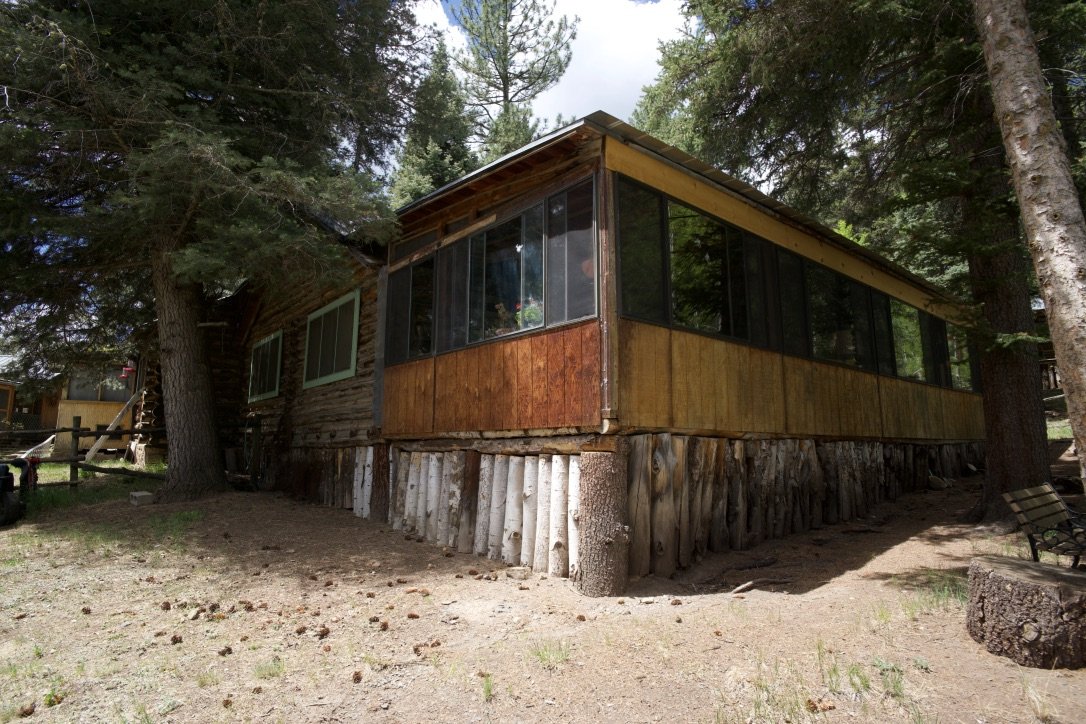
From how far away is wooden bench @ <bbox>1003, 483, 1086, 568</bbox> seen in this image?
221 inches

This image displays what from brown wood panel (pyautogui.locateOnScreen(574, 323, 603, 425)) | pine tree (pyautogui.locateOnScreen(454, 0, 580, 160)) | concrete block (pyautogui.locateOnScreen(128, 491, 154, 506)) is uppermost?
pine tree (pyautogui.locateOnScreen(454, 0, 580, 160))

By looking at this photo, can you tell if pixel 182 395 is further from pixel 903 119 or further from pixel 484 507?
pixel 903 119

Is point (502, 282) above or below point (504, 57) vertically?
below

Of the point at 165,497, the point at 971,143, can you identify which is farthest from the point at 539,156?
the point at 165,497

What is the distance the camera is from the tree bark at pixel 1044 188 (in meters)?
4.75

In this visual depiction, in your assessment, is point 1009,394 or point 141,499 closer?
point 1009,394

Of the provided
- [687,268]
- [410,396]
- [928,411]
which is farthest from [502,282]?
[928,411]

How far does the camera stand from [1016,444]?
8.20m

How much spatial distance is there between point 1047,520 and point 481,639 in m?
5.34

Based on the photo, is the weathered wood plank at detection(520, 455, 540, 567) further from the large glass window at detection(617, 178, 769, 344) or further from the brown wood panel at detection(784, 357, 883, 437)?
the brown wood panel at detection(784, 357, 883, 437)

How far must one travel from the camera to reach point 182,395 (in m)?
10.4

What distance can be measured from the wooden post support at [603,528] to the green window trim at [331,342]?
5883 mm

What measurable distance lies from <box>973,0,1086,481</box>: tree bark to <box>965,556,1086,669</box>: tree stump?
1016 millimetres

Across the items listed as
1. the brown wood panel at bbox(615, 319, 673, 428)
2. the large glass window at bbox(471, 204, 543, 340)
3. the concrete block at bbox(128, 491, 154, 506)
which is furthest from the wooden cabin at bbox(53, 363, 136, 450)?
the brown wood panel at bbox(615, 319, 673, 428)
